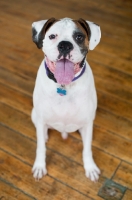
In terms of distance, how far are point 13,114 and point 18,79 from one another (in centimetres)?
40

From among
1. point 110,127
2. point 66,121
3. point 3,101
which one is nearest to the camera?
point 66,121

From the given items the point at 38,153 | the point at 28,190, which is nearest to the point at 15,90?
the point at 38,153

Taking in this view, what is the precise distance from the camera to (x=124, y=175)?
1.79m

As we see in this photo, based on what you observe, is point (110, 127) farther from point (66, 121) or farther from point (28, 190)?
point (28, 190)

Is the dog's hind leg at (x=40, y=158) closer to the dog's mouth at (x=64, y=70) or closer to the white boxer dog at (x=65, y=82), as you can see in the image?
the white boxer dog at (x=65, y=82)

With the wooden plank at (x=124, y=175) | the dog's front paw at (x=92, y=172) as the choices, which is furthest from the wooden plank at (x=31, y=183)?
the wooden plank at (x=124, y=175)

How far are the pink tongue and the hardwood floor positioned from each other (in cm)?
68

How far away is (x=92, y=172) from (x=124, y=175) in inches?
7.6

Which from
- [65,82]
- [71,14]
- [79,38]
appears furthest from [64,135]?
[71,14]

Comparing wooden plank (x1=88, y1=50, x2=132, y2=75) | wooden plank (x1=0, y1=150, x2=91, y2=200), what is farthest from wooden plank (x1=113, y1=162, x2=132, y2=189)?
wooden plank (x1=88, y1=50, x2=132, y2=75)

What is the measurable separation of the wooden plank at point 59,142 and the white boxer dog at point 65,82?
8cm

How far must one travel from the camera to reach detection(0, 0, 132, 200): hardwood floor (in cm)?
172

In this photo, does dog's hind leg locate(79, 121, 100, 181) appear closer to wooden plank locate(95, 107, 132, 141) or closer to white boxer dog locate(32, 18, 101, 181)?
white boxer dog locate(32, 18, 101, 181)

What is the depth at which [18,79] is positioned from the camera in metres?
2.44
